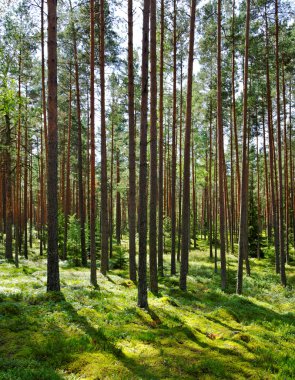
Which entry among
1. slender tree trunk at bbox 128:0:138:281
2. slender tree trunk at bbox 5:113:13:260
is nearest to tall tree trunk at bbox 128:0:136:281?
slender tree trunk at bbox 128:0:138:281

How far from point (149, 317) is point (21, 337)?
11.6 ft

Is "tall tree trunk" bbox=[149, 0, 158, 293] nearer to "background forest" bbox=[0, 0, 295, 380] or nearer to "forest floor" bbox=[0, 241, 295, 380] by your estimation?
"background forest" bbox=[0, 0, 295, 380]

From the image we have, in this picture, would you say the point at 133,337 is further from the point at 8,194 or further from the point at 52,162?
the point at 8,194

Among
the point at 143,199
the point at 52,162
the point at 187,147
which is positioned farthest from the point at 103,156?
the point at 143,199

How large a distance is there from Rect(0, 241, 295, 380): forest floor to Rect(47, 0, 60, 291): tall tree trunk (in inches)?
39.0

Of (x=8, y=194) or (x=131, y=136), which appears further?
(x=8, y=194)

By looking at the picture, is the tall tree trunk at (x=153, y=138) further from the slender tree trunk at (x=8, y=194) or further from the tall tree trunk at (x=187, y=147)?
the slender tree trunk at (x=8, y=194)

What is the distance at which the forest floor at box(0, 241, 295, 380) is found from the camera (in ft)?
18.6

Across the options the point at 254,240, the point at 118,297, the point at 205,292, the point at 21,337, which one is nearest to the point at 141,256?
the point at 118,297

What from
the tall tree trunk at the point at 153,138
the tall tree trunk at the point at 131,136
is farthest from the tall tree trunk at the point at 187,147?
the tall tree trunk at the point at 131,136

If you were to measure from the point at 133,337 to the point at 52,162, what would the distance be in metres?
5.60

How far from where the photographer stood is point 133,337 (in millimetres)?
7211

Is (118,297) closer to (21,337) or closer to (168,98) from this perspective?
(21,337)

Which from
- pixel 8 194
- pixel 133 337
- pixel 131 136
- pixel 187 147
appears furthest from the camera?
pixel 8 194
